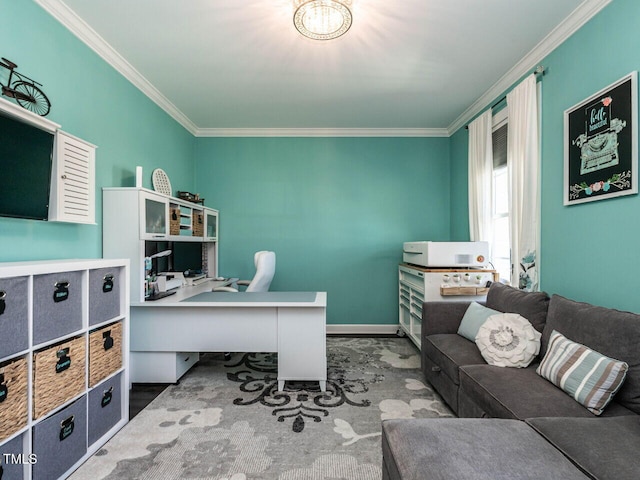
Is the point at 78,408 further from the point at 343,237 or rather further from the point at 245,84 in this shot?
the point at 343,237

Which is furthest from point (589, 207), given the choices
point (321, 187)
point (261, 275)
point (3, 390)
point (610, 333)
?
point (3, 390)

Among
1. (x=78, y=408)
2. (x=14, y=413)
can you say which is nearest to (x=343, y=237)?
(x=78, y=408)

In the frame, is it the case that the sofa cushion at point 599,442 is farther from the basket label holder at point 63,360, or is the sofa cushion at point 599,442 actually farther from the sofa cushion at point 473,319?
the basket label holder at point 63,360

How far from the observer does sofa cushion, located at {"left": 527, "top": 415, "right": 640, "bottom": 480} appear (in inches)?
42.0

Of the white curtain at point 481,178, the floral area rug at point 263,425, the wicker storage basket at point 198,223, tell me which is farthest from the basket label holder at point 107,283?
the white curtain at point 481,178

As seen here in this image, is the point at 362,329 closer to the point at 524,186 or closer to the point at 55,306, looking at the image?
the point at 524,186

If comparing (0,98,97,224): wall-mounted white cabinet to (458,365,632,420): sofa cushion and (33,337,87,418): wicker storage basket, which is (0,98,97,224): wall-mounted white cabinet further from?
(458,365,632,420): sofa cushion

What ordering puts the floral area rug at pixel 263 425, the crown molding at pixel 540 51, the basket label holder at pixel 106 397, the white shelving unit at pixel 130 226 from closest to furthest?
the floral area rug at pixel 263 425 → the basket label holder at pixel 106 397 → the crown molding at pixel 540 51 → the white shelving unit at pixel 130 226

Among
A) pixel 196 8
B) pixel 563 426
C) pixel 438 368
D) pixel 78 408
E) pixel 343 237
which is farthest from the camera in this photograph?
pixel 343 237

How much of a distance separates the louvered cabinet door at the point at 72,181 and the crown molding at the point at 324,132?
2.32 meters

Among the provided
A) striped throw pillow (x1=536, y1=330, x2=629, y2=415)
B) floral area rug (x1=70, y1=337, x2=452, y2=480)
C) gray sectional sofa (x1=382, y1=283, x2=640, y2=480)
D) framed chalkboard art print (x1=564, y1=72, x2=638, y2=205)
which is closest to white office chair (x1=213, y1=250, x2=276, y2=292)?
floral area rug (x1=70, y1=337, x2=452, y2=480)

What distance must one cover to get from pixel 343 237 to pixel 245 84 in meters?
2.11

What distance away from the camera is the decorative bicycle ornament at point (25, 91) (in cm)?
173

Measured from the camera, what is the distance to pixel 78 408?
5.62 ft
